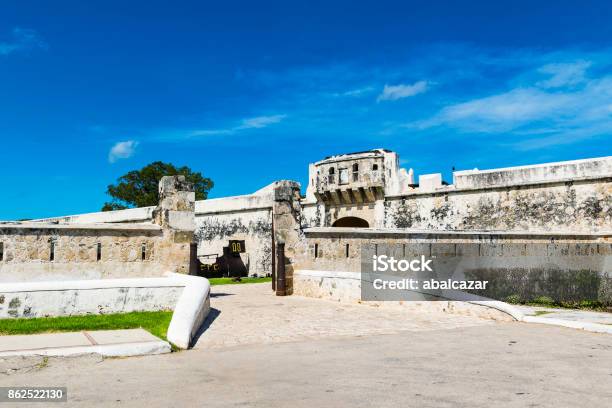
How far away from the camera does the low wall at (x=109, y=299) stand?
667 centimetres

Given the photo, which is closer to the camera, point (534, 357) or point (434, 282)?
point (534, 357)

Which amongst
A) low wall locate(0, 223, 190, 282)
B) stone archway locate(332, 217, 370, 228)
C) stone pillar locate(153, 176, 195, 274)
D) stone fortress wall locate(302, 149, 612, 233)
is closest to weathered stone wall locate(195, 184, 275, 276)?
stone fortress wall locate(302, 149, 612, 233)

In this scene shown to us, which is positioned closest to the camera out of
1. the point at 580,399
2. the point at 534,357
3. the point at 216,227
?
the point at 580,399

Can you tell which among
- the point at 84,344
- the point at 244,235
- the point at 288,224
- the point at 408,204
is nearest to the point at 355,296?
the point at 288,224

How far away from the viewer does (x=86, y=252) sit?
9.97m

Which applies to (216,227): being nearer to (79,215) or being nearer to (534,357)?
(79,215)

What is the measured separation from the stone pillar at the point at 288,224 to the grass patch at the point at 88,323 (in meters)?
4.66

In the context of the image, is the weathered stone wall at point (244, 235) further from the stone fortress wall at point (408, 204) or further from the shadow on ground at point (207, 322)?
the shadow on ground at point (207, 322)

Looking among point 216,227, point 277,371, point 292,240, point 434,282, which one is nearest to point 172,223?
point 292,240

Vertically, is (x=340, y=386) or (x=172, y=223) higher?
(x=172, y=223)

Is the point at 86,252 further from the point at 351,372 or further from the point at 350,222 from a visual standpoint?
the point at 350,222

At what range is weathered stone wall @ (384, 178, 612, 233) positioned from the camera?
17.0 metres

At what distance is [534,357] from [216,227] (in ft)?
75.4

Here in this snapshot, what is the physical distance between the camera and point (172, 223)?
10531mm
